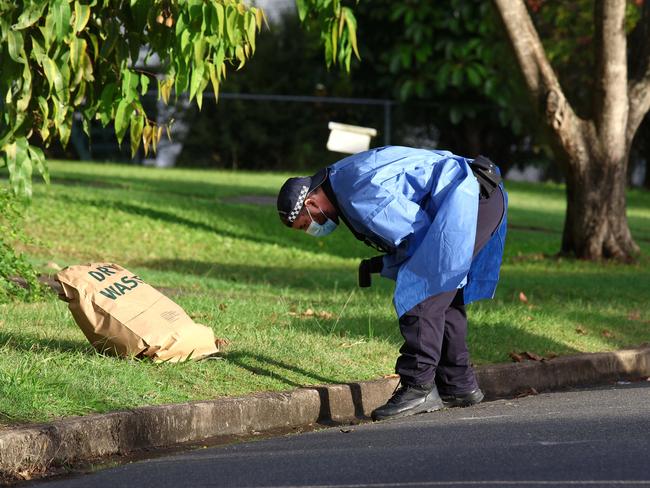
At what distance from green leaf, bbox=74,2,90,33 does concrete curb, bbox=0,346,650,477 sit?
2467 mm

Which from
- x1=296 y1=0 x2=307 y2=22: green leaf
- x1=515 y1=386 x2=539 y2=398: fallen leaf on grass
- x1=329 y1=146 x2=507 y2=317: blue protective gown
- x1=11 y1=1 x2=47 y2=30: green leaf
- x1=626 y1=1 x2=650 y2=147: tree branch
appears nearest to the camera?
x1=329 y1=146 x2=507 y2=317: blue protective gown

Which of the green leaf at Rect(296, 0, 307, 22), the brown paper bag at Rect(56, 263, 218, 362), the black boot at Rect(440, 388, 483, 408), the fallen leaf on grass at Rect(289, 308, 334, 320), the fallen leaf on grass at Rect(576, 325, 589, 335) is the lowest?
the fallen leaf on grass at Rect(576, 325, 589, 335)

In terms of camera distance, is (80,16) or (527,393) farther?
(527,393)

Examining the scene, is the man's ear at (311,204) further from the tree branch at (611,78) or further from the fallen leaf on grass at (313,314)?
the tree branch at (611,78)

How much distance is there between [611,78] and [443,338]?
26.6 feet

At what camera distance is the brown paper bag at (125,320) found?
7.42 m

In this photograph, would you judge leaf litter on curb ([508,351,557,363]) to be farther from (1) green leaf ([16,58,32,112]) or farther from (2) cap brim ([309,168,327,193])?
(1) green leaf ([16,58,32,112])

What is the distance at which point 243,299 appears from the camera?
10617 mm

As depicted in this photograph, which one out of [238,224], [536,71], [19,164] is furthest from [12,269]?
[238,224]

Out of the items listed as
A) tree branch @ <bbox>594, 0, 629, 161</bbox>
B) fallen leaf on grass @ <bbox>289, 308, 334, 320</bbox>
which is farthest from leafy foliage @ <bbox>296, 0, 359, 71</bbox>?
tree branch @ <bbox>594, 0, 629, 161</bbox>

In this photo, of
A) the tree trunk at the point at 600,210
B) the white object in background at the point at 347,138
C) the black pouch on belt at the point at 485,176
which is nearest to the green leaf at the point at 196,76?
the black pouch on belt at the point at 485,176

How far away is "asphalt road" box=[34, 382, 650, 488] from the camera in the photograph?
5.40m

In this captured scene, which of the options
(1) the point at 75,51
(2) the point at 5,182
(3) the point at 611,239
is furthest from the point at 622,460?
(2) the point at 5,182

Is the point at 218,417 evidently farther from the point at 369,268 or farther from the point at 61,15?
the point at 61,15
